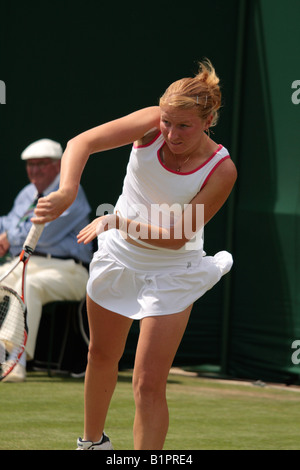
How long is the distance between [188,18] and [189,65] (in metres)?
0.33

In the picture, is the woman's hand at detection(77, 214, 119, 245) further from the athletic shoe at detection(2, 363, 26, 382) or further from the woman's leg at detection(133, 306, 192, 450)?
the athletic shoe at detection(2, 363, 26, 382)

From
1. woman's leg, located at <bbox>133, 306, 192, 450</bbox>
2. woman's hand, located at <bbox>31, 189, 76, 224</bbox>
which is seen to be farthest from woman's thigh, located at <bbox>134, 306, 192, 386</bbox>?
woman's hand, located at <bbox>31, 189, 76, 224</bbox>

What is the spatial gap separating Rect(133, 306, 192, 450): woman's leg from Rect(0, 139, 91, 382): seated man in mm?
2922

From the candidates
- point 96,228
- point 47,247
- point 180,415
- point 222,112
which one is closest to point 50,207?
point 96,228

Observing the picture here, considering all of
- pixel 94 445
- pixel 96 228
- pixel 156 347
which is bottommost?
pixel 94 445

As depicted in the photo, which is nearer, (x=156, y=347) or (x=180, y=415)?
(x=156, y=347)

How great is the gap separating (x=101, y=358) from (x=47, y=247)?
114 inches

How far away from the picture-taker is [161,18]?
690cm

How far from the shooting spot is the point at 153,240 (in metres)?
3.44

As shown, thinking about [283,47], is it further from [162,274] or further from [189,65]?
[162,274]

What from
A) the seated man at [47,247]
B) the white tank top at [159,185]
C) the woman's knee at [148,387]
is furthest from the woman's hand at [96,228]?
the seated man at [47,247]

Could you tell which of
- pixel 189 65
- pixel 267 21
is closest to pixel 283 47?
pixel 267 21

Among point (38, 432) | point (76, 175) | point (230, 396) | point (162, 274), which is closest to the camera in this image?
point (76, 175)

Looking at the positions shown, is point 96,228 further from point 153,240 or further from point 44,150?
point 44,150
